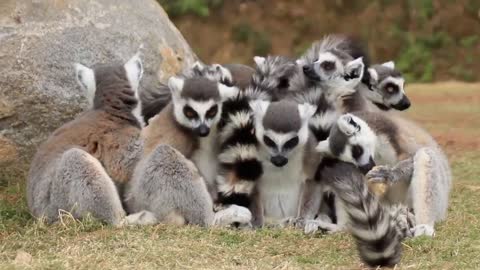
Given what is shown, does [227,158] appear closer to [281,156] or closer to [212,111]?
[212,111]

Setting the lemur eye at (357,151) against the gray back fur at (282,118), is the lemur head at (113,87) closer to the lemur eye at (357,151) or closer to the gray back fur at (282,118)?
the gray back fur at (282,118)

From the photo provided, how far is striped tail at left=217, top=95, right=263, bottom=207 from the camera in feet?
24.1

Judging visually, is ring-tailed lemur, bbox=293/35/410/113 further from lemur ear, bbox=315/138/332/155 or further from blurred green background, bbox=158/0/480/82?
blurred green background, bbox=158/0/480/82

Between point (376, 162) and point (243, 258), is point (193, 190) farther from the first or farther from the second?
point (376, 162)

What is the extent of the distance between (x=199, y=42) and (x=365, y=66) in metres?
13.4

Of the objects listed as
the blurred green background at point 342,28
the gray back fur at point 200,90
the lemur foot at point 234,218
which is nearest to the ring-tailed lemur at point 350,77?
the gray back fur at point 200,90

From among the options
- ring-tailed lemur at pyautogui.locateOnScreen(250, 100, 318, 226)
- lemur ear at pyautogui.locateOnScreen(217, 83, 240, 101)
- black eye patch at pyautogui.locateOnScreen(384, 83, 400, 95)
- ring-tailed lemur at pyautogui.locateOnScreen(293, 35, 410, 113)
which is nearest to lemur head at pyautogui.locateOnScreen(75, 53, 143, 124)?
lemur ear at pyautogui.locateOnScreen(217, 83, 240, 101)

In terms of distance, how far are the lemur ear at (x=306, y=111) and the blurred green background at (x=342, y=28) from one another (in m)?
13.8

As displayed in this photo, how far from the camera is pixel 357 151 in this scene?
7156mm

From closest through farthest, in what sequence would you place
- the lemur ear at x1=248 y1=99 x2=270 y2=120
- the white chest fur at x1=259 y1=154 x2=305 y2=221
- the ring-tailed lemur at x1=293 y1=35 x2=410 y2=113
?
the lemur ear at x1=248 y1=99 x2=270 y2=120 → the white chest fur at x1=259 y1=154 x2=305 y2=221 → the ring-tailed lemur at x1=293 y1=35 x2=410 y2=113

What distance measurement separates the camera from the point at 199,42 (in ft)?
72.1

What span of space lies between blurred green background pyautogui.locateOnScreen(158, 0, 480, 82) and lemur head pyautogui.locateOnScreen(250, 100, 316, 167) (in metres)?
13.9

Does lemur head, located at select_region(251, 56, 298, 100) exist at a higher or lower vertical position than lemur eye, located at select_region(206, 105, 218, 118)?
higher

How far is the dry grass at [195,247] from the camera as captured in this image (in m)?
5.98
